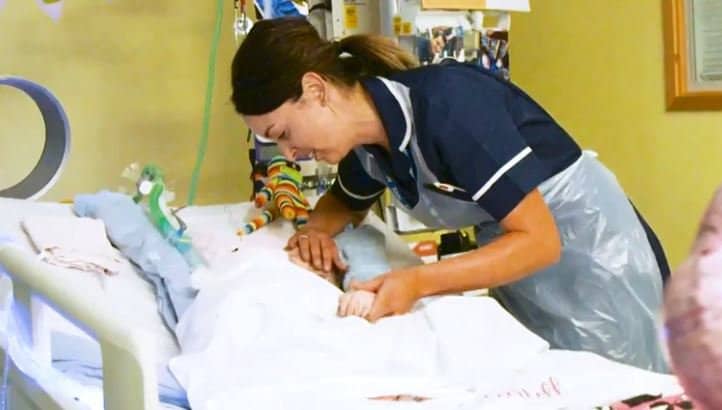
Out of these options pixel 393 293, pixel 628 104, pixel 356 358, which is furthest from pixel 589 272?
pixel 628 104

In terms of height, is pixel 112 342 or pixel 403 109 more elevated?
pixel 403 109

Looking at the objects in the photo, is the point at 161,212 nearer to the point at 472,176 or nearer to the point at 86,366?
the point at 86,366

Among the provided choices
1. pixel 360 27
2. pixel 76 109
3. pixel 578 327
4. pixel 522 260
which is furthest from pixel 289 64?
pixel 76 109

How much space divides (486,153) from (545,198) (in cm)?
21

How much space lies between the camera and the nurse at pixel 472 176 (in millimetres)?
1214

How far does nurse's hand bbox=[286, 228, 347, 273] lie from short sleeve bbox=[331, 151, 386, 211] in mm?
110

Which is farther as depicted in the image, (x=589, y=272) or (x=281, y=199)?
(x=281, y=199)

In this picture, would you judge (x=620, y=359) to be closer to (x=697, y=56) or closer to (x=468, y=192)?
(x=468, y=192)

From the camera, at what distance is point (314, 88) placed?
1.32m

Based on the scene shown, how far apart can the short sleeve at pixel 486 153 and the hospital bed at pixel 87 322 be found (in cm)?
35

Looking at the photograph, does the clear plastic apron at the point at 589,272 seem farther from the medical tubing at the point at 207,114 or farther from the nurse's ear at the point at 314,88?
the medical tubing at the point at 207,114

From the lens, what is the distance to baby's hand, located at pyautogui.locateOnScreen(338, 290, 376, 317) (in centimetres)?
118

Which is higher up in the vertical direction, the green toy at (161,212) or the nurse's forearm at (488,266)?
the green toy at (161,212)

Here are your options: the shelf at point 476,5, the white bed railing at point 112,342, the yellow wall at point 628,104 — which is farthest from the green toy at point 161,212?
the yellow wall at point 628,104
